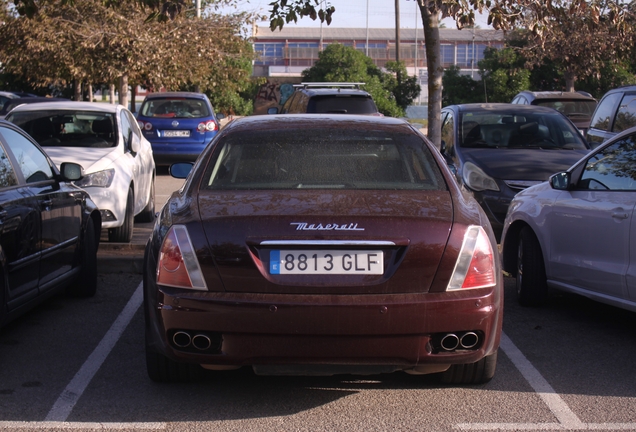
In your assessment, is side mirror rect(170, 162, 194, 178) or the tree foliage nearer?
side mirror rect(170, 162, 194, 178)

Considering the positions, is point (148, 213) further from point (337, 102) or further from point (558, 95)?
point (558, 95)

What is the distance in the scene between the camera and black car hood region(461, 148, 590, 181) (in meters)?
9.77

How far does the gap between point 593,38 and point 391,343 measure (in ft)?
66.0

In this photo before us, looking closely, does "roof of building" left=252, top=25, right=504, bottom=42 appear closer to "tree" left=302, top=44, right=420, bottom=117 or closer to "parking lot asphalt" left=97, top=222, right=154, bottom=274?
"tree" left=302, top=44, right=420, bottom=117

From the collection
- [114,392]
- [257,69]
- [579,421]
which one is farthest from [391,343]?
[257,69]

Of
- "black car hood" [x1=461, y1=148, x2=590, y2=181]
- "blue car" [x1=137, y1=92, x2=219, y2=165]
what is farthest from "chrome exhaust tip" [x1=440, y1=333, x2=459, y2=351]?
"blue car" [x1=137, y1=92, x2=219, y2=165]

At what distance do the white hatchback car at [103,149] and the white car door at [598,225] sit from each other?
4.55 metres

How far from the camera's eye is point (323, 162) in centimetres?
504

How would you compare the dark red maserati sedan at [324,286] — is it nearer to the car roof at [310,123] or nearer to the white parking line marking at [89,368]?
the white parking line marking at [89,368]

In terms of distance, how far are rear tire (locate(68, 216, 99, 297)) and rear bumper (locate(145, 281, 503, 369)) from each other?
298 centimetres

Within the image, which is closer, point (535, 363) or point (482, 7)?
point (535, 363)

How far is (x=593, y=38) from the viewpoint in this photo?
22.3 meters

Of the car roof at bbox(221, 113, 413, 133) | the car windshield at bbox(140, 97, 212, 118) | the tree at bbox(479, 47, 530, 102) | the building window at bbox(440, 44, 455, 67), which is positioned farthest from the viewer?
the building window at bbox(440, 44, 455, 67)

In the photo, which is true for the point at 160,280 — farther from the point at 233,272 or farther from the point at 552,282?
the point at 552,282
